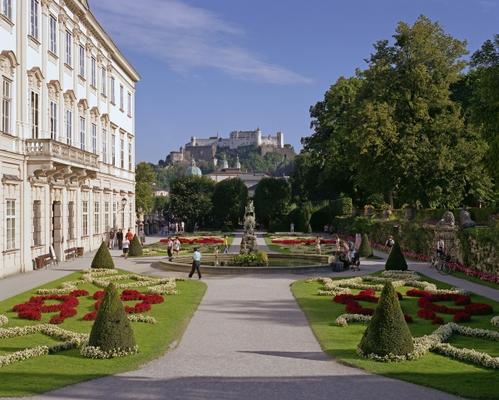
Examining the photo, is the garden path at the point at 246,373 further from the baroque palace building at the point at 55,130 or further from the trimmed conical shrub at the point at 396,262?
the baroque palace building at the point at 55,130

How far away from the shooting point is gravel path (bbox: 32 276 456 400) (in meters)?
10.2

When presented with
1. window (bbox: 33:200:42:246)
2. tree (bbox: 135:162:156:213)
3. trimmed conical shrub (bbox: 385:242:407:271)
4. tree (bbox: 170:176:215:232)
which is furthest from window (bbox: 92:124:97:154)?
tree (bbox: 135:162:156:213)

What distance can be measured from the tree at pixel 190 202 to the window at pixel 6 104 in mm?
51083

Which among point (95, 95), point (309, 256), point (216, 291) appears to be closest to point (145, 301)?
point (216, 291)

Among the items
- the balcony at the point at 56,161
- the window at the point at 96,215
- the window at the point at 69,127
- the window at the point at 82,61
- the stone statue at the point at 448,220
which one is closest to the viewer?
the balcony at the point at 56,161

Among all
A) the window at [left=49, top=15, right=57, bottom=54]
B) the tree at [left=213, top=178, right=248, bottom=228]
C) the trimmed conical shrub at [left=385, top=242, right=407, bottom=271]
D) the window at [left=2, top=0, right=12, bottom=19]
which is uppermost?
the window at [left=49, top=15, right=57, bottom=54]

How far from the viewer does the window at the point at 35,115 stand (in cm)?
3070

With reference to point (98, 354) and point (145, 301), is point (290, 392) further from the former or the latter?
point (145, 301)

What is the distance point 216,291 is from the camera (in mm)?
23047

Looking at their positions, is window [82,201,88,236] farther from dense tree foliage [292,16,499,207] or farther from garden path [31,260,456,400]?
garden path [31,260,456,400]

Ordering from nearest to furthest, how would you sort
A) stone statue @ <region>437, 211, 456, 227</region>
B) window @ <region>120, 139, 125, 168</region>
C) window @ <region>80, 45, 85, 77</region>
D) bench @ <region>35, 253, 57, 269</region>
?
bench @ <region>35, 253, 57, 269</region> → stone statue @ <region>437, 211, 456, 227</region> → window @ <region>80, 45, 85, 77</region> → window @ <region>120, 139, 125, 168</region>

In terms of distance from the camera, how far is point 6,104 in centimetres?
2780

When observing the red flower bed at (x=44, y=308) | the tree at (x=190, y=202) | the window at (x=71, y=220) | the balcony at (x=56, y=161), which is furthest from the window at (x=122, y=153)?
the red flower bed at (x=44, y=308)

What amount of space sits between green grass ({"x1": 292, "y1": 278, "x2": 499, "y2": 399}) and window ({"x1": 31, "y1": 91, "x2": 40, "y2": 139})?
704 inches
